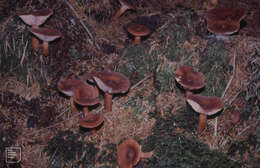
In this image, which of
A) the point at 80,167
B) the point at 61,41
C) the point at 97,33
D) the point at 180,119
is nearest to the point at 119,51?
the point at 97,33

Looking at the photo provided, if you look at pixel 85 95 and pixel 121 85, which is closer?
pixel 121 85

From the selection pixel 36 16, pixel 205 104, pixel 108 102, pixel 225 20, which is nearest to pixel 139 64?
pixel 108 102

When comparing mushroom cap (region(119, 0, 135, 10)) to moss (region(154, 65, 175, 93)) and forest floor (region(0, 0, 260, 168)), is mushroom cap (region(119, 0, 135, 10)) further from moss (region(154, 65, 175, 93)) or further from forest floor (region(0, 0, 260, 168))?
moss (region(154, 65, 175, 93))

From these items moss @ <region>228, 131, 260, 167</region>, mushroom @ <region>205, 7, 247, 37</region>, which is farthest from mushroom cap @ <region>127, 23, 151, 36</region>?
moss @ <region>228, 131, 260, 167</region>

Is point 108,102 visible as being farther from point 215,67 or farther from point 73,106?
point 215,67

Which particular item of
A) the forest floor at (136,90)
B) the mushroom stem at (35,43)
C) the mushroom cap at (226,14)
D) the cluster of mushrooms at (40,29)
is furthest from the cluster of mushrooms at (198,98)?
the mushroom stem at (35,43)
